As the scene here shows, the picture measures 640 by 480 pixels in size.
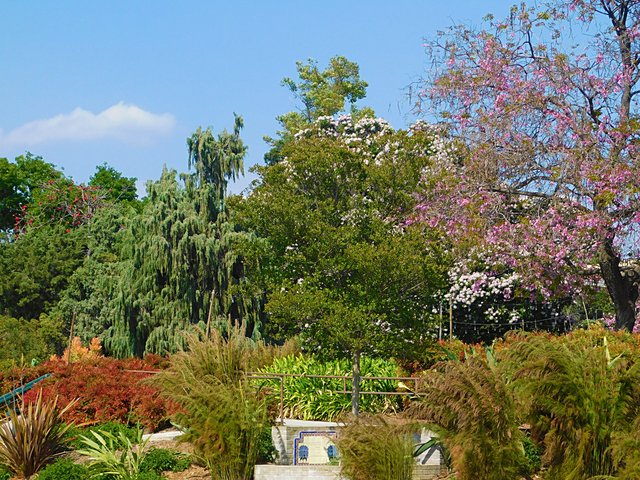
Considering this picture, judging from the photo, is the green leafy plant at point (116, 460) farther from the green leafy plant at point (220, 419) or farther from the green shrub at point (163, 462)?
the green leafy plant at point (220, 419)

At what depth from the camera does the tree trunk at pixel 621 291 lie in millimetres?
18766

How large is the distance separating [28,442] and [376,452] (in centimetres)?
619

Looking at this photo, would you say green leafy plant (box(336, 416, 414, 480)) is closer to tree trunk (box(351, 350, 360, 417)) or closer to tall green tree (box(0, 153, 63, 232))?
tree trunk (box(351, 350, 360, 417))

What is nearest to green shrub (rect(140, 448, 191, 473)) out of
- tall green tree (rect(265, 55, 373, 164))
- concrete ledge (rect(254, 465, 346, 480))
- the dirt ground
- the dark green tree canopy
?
the dirt ground

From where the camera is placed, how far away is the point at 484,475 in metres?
10.5

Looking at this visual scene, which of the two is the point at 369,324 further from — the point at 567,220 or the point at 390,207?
the point at 567,220

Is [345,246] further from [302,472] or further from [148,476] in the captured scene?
[148,476]

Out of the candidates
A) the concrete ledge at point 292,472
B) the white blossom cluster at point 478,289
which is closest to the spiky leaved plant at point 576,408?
the concrete ledge at point 292,472

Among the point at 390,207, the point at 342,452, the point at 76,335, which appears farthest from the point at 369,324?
the point at 76,335

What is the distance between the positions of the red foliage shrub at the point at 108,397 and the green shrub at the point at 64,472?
7.33 ft

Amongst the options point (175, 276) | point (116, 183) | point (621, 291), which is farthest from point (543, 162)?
point (116, 183)

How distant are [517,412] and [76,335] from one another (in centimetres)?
2545

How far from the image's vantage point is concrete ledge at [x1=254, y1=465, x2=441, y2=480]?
13039 mm

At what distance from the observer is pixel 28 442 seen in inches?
562
